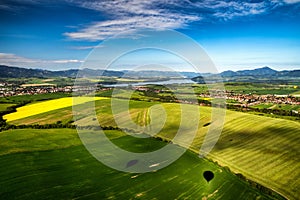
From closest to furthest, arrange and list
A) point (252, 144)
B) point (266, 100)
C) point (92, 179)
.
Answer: point (92, 179)
point (252, 144)
point (266, 100)

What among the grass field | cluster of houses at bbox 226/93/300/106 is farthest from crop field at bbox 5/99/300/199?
cluster of houses at bbox 226/93/300/106

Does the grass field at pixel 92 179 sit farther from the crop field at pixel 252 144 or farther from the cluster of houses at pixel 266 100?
the cluster of houses at pixel 266 100

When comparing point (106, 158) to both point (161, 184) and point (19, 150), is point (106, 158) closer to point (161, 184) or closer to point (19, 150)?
point (161, 184)

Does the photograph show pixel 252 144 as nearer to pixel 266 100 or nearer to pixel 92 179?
pixel 92 179

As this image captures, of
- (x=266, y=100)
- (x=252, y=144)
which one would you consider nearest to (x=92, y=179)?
(x=252, y=144)

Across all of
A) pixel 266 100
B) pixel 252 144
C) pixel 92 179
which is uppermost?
pixel 266 100

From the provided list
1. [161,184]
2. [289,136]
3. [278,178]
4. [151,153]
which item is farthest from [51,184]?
[289,136]

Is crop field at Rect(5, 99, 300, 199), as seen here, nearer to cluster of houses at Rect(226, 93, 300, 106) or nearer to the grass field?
the grass field
